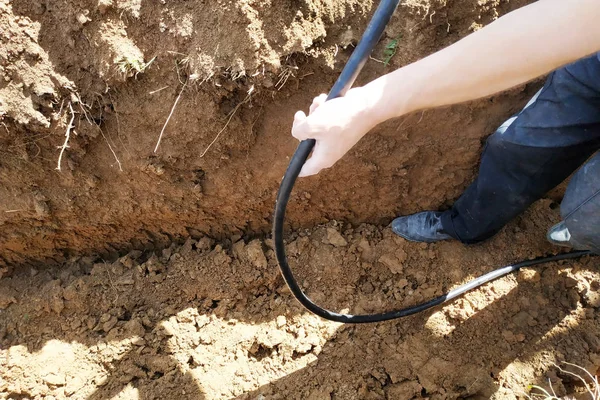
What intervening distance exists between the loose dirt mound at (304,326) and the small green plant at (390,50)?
80cm

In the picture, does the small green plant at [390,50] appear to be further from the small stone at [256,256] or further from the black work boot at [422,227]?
the small stone at [256,256]

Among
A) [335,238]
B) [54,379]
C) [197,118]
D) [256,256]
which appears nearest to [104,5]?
[197,118]

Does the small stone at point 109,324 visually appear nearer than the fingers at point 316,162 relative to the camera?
No

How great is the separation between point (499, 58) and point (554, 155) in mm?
742

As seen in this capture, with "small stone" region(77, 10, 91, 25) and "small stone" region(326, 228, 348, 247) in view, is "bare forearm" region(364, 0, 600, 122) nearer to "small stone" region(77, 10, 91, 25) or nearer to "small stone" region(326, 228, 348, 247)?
"small stone" region(326, 228, 348, 247)

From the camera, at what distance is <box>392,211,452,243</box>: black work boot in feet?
6.69

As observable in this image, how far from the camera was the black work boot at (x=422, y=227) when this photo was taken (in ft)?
6.69

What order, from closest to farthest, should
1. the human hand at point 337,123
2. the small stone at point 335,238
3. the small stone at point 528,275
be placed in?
the human hand at point 337,123
the small stone at point 528,275
the small stone at point 335,238

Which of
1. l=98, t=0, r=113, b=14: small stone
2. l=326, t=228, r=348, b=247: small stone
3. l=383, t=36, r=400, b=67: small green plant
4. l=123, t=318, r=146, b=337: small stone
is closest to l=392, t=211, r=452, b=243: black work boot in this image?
l=326, t=228, r=348, b=247: small stone

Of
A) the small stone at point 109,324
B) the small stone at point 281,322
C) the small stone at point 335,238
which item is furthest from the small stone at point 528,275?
the small stone at point 109,324

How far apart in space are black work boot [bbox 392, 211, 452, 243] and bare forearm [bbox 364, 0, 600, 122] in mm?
1002

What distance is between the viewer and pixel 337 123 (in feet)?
3.77

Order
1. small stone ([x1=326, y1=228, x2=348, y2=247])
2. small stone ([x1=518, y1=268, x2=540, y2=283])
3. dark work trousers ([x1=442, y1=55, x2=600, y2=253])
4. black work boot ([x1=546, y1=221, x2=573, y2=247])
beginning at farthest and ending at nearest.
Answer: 1. small stone ([x1=326, y1=228, x2=348, y2=247])
2. small stone ([x1=518, y1=268, x2=540, y2=283])
3. black work boot ([x1=546, y1=221, x2=573, y2=247])
4. dark work trousers ([x1=442, y1=55, x2=600, y2=253])

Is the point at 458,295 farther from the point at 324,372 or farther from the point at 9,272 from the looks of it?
the point at 9,272
